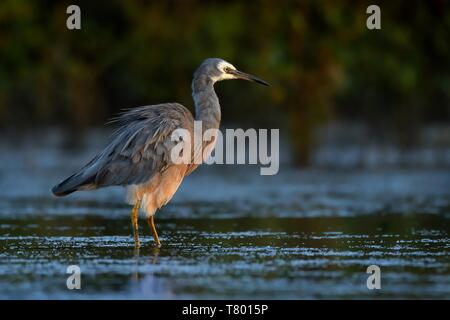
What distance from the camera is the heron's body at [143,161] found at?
1056 cm

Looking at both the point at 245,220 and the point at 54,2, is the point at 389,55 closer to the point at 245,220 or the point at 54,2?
the point at 54,2

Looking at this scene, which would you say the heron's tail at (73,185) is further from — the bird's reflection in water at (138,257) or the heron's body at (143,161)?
the bird's reflection in water at (138,257)

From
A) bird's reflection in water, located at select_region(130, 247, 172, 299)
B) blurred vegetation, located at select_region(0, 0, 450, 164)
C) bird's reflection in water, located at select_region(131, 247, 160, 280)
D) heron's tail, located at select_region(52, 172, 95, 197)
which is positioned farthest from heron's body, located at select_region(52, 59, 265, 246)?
blurred vegetation, located at select_region(0, 0, 450, 164)

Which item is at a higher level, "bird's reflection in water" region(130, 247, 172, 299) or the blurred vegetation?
the blurred vegetation

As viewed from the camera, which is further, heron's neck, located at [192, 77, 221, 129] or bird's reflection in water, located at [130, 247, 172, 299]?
heron's neck, located at [192, 77, 221, 129]

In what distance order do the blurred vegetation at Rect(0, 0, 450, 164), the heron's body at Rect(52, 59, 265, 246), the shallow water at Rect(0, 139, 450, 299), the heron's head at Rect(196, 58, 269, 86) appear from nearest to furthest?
the shallow water at Rect(0, 139, 450, 299) → the heron's body at Rect(52, 59, 265, 246) → the heron's head at Rect(196, 58, 269, 86) → the blurred vegetation at Rect(0, 0, 450, 164)

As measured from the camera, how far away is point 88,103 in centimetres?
3303

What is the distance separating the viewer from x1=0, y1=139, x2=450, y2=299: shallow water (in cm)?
784

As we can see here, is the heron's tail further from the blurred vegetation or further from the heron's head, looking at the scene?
the blurred vegetation

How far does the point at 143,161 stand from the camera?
10.6 m

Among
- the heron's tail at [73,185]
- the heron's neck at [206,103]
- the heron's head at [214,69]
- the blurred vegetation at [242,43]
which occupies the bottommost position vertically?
the heron's tail at [73,185]

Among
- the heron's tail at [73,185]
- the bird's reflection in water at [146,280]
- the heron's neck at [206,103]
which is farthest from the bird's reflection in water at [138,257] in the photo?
the heron's neck at [206,103]

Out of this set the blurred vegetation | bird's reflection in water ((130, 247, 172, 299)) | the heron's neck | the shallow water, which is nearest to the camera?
bird's reflection in water ((130, 247, 172, 299))
